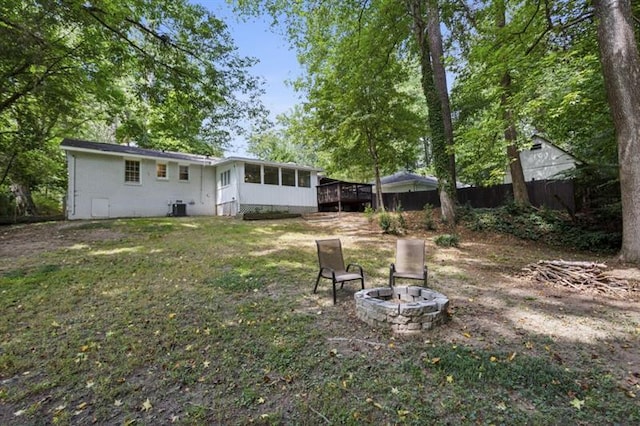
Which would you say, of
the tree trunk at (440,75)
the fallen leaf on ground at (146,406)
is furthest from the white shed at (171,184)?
the fallen leaf on ground at (146,406)

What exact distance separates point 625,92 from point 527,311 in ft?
18.1

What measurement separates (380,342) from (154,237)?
8.23 m

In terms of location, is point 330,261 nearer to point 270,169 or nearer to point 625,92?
point 625,92

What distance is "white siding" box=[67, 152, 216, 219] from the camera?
1312 cm

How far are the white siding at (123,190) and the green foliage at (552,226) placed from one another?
13497 mm

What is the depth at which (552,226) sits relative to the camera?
10.1 m

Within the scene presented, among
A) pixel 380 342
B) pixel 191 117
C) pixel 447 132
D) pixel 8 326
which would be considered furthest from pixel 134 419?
pixel 447 132

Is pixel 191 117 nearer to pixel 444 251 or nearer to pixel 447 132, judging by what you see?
pixel 444 251

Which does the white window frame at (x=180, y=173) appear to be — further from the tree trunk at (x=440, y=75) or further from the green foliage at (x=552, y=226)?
the green foliage at (x=552, y=226)

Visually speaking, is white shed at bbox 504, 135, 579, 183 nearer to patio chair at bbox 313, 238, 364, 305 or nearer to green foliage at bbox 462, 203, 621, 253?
green foliage at bbox 462, 203, 621, 253

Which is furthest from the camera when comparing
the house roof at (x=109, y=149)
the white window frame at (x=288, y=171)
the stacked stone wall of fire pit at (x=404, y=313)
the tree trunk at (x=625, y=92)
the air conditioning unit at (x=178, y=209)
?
the white window frame at (x=288, y=171)

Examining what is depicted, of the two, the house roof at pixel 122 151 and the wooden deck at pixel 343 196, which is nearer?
the house roof at pixel 122 151

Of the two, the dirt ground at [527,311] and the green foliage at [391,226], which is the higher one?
the green foliage at [391,226]

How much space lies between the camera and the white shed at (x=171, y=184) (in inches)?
523
